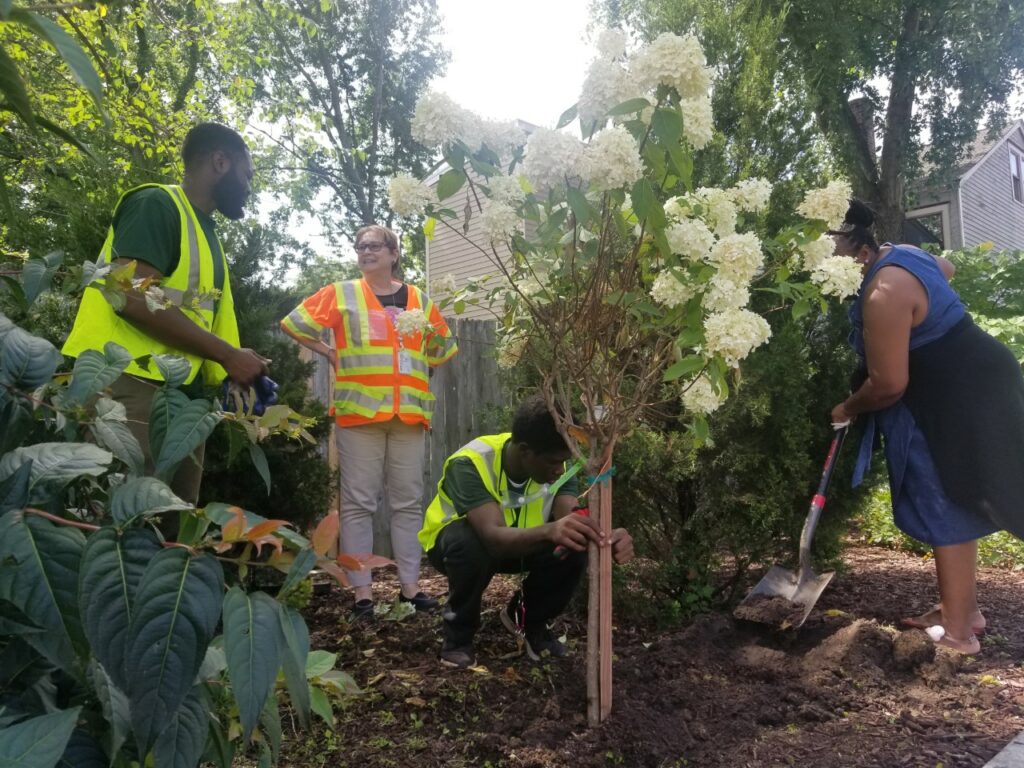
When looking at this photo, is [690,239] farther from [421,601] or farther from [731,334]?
[421,601]

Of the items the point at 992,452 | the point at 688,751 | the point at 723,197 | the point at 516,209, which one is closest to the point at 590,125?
the point at 516,209

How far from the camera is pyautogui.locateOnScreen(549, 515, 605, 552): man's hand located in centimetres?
255

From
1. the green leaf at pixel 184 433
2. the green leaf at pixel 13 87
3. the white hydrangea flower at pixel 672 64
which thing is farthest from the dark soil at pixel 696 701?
the green leaf at pixel 13 87

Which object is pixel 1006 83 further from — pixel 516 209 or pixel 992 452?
pixel 516 209

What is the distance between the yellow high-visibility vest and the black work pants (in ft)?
4.10

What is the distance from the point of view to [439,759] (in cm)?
246

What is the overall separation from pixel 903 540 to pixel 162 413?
635cm

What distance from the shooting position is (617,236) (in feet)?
7.89

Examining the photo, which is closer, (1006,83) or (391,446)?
(391,446)

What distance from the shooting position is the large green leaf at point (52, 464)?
957mm

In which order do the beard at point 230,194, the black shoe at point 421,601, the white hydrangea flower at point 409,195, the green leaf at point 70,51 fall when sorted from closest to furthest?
the green leaf at point 70,51 → the white hydrangea flower at point 409,195 → the beard at point 230,194 → the black shoe at point 421,601

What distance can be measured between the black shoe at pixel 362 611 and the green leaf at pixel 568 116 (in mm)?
3047

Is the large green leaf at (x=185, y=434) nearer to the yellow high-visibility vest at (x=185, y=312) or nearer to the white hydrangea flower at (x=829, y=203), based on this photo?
the yellow high-visibility vest at (x=185, y=312)

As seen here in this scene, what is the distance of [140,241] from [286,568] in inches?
83.1
